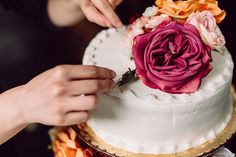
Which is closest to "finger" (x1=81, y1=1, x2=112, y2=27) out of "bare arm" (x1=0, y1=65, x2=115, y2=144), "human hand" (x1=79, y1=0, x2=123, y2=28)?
"human hand" (x1=79, y1=0, x2=123, y2=28)

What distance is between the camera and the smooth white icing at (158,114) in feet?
3.22

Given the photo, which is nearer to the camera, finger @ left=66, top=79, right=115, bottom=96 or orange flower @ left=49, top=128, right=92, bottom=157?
finger @ left=66, top=79, right=115, bottom=96

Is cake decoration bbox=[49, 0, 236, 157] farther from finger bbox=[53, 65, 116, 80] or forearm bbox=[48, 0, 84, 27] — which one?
forearm bbox=[48, 0, 84, 27]

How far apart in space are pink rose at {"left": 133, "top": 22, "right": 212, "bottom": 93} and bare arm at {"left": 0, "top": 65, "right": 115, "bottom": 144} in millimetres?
92

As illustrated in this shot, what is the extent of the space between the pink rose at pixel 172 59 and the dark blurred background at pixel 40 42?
0.73 m

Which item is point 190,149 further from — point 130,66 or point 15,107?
point 15,107

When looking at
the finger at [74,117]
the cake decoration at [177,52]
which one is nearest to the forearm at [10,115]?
the finger at [74,117]

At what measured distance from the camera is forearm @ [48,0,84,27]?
4.61ft

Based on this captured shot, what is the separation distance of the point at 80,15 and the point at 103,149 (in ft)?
1.85

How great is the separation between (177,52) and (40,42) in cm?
97

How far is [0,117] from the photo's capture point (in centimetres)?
98

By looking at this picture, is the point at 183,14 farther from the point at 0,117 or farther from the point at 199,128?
the point at 0,117

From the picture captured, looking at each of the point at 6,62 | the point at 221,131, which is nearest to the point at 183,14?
the point at 221,131

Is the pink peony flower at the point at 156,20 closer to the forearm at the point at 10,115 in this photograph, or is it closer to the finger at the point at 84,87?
the finger at the point at 84,87
